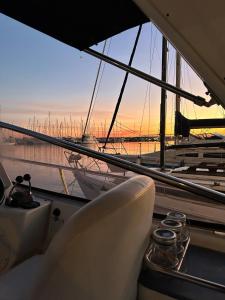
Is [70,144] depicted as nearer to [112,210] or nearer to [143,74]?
[143,74]

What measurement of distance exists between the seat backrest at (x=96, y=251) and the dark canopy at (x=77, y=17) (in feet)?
2.97

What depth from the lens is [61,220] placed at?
1974mm

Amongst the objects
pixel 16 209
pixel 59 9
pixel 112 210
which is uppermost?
pixel 59 9

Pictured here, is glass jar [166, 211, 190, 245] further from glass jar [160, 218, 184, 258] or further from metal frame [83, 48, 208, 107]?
metal frame [83, 48, 208, 107]

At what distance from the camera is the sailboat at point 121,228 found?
759mm

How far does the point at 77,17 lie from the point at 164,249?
4.01 ft

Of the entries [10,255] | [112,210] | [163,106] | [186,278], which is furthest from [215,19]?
[163,106]

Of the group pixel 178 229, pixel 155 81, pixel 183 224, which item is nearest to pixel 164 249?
pixel 178 229

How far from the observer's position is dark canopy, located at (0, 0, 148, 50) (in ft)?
4.13

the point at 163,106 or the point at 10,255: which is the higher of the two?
the point at 163,106

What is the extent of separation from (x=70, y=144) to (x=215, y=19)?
1064 millimetres

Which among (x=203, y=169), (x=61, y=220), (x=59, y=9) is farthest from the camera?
(x=203, y=169)

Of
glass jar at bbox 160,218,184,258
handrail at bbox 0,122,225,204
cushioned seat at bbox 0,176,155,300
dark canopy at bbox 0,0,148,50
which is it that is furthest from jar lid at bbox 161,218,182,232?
dark canopy at bbox 0,0,148,50

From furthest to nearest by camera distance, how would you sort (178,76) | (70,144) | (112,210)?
1. (178,76)
2. (70,144)
3. (112,210)
